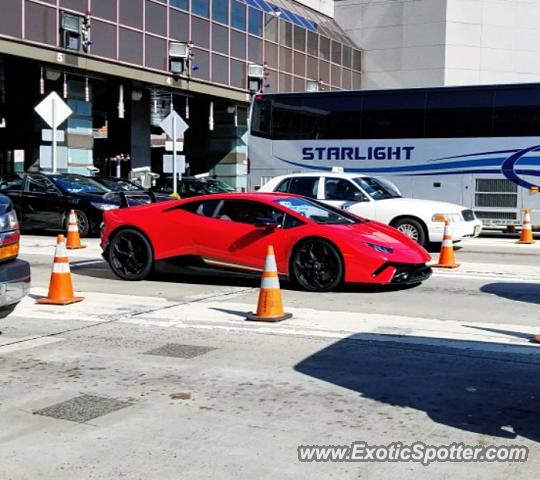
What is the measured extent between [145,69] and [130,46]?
109 cm

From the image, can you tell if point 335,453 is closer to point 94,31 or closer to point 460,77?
point 94,31

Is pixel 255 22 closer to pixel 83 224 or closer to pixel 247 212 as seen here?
pixel 83 224

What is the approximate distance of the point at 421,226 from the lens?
15.6 meters

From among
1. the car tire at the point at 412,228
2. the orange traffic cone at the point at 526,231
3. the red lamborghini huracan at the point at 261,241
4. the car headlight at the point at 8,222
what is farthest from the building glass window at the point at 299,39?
the car headlight at the point at 8,222

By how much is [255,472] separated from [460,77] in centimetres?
4734

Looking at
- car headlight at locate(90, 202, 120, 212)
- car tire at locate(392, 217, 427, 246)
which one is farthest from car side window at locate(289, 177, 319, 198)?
car headlight at locate(90, 202, 120, 212)

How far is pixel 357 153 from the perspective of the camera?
21312 millimetres

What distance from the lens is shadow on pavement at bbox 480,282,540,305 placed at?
968cm

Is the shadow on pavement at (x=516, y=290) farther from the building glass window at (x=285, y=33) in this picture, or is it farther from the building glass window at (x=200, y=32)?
the building glass window at (x=285, y=33)

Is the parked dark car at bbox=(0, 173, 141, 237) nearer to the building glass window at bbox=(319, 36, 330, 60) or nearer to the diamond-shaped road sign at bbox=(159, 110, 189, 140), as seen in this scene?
the diamond-shaped road sign at bbox=(159, 110, 189, 140)

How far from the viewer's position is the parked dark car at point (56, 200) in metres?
18.0

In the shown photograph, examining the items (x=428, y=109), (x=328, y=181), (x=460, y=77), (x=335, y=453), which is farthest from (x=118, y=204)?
(x=460, y=77)

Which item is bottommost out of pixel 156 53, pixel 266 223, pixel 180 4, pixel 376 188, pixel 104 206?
pixel 104 206

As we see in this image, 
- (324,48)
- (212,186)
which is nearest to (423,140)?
(212,186)
